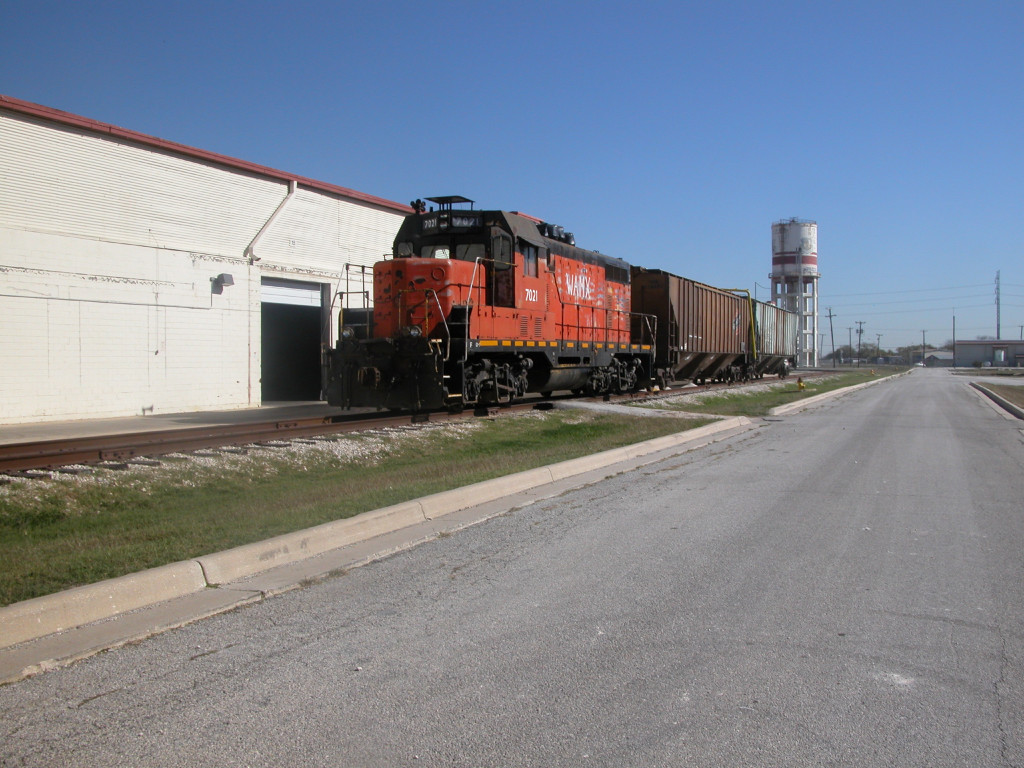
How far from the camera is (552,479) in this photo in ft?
31.8

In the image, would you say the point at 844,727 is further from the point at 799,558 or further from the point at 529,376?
the point at 529,376

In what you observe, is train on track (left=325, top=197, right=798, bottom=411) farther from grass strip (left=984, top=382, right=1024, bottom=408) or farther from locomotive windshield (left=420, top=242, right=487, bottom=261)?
grass strip (left=984, top=382, right=1024, bottom=408)

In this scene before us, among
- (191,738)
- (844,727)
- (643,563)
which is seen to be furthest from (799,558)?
(191,738)

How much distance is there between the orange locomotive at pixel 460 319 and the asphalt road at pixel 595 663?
8.28 m

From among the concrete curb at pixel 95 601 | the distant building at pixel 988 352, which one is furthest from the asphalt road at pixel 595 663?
the distant building at pixel 988 352

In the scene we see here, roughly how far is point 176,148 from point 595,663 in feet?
59.1

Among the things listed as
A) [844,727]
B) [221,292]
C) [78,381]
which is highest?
[221,292]

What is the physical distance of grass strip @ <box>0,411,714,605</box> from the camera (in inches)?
224

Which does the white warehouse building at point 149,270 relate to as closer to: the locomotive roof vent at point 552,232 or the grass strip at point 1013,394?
the locomotive roof vent at point 552,232

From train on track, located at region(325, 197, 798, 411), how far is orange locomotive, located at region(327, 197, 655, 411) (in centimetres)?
2

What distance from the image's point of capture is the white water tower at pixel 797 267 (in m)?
96.9

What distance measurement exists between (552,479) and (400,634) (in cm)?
527

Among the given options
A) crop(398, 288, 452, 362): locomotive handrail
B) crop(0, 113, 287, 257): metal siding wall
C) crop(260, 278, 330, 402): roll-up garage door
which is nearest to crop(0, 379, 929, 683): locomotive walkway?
crop(398, 288, 452, 362): locomotive handrail

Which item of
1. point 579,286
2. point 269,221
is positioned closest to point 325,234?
point 269,221
